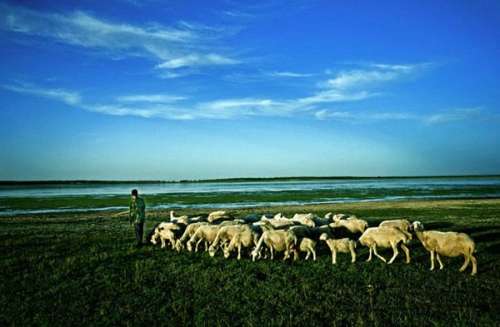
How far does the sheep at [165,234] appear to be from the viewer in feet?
50.1

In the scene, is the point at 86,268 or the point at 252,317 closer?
the point at 252,317

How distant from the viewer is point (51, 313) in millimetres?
8055

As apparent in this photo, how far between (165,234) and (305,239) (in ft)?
20.0

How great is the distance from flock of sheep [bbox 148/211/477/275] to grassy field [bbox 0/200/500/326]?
1.71ft

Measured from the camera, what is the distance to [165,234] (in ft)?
50.8

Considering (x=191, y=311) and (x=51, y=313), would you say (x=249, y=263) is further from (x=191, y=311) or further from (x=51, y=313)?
(x=51, y=313)

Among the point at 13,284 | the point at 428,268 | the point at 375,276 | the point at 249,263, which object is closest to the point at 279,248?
the point at 249,263

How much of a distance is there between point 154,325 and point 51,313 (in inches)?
100

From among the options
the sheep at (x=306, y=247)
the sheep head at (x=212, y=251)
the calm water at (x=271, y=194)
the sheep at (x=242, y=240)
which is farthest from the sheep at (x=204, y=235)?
the calm water at (x=271, y=194)

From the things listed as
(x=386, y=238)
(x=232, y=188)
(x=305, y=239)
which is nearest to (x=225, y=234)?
(x=305, y=239)

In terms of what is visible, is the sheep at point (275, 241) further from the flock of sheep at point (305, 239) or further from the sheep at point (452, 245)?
the sheep at point (452, 245)

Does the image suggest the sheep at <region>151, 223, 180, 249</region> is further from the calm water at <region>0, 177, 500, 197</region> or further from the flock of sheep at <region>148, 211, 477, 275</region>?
the calm water at <region>0, 177, 500, 197</region>

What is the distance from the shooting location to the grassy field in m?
7.60

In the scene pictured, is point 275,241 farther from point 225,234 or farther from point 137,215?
point 137,215
